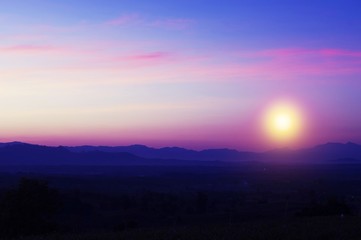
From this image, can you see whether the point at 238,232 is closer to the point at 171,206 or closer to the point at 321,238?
the point at 321,238

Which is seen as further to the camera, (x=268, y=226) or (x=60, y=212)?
(x=60, y=212)

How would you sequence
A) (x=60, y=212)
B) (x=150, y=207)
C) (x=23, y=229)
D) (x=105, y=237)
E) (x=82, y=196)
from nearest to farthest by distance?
(x=105, y=237)
(x=23, y=229)
(x=60, y=212)
(x=150, y=207)
(x=82, y=196)

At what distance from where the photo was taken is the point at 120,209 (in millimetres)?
70062

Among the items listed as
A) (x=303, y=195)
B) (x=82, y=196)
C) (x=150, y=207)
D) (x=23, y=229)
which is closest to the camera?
(x=23, y=229)

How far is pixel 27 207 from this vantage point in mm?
34094

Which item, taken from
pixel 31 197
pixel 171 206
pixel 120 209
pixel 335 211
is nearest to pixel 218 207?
pixel 171 206

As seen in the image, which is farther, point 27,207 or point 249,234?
point 27,207

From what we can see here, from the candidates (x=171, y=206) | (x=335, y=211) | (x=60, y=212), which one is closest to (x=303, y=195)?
(x=171, y=206)

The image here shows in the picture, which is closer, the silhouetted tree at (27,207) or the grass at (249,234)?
the grass at (249,234)

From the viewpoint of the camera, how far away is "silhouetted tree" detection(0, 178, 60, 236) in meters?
33.4

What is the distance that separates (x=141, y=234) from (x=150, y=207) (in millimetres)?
49929

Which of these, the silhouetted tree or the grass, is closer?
the grass

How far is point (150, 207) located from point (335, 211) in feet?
110

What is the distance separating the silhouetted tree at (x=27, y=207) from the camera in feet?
110
